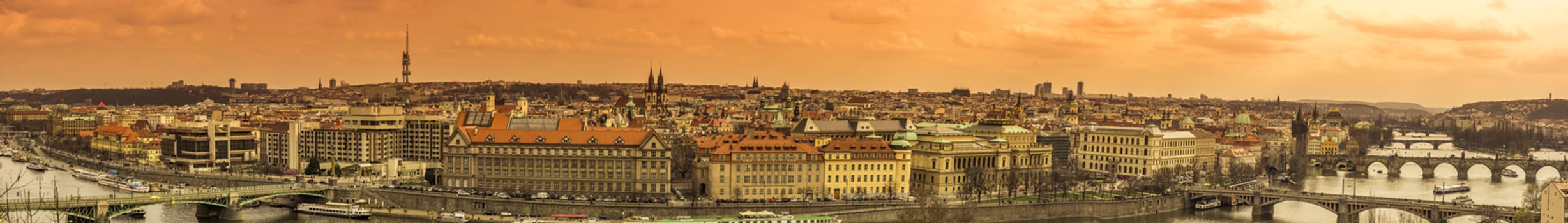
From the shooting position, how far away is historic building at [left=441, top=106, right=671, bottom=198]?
2630 inches

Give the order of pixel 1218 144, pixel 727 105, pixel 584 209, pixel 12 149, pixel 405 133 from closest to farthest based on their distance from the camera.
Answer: pixel 584 209 → pixel 405 133 → pixel 1218 144 → pixel 12 149 → pixel 727 105

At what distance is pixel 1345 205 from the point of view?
220 feet

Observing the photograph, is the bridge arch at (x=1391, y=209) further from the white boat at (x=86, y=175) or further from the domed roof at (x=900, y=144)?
the white boat at (x=86, y=175)

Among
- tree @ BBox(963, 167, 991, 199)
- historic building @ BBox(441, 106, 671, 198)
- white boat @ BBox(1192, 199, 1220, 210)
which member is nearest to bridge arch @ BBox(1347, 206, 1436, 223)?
white boat @ BBox(1192, 199, 1220, 210)

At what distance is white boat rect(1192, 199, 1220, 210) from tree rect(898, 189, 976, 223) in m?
14.4

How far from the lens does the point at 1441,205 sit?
6412 cm

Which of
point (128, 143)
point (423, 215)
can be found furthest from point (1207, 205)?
point (128, 143)

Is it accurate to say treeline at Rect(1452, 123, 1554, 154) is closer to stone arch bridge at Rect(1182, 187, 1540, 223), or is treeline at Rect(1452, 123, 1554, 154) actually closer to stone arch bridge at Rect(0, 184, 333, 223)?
stone arch bridge at Rect(1182, 187, 1540, 223)

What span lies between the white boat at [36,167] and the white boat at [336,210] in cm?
3287

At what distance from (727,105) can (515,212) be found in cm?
12700

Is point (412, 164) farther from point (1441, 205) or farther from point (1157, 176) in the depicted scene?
point (1441, 205)

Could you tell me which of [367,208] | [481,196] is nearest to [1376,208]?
[481,196]

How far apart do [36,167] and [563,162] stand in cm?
4330

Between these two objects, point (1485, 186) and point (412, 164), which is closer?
point (412, 164)
